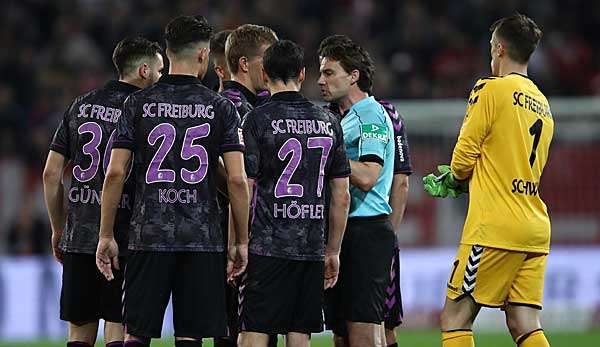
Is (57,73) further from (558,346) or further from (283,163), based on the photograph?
(283,163)

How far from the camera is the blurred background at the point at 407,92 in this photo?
1445 centimetres

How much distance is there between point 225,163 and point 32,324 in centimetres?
722

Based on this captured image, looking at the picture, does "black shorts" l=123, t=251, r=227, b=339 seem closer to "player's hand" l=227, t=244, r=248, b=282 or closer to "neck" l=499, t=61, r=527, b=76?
"player's hand" l=227, t=244, r=248, b=282

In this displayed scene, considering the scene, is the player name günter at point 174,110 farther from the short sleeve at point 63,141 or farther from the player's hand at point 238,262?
the short sleeve at point 63,141

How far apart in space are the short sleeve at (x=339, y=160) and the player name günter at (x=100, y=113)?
1371 mm

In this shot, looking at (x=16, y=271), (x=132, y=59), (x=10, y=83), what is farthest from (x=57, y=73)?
(x=132, y=59)

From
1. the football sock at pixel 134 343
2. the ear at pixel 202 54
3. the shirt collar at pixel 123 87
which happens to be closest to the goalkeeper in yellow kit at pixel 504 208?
the ear at pixel 202 54

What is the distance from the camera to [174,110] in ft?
23.0

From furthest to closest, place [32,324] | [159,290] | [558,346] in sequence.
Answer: [32,324]
[558,346]
[159,290]

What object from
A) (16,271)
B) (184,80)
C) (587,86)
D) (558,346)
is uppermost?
(587,86)

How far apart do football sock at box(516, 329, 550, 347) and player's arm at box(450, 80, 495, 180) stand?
3.41 feet

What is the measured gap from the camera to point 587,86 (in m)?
17.5

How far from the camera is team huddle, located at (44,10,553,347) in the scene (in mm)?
7012

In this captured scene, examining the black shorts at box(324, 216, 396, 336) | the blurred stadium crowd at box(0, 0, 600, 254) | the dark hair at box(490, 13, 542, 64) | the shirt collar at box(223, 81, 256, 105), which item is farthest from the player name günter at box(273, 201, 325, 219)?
the blurred stadium crowd at box(0, 0, 600, 254)
